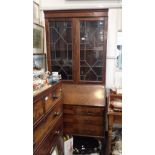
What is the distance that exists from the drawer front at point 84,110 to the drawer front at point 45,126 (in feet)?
1.21

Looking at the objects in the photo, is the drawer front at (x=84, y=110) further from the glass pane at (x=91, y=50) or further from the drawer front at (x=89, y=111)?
the glass pane at (x=91, y=50)

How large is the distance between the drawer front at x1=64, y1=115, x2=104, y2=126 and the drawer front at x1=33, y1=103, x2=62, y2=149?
395 mm

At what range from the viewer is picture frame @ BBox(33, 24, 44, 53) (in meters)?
2.51

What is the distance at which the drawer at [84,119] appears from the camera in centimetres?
224

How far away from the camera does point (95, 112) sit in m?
2.24

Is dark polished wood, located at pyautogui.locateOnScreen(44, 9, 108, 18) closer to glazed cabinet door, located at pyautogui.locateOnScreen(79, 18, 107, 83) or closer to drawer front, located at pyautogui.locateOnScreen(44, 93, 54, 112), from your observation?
glazed cabinet door, located at pyautogui.locateOnScreen(79, 18, 107, 83)

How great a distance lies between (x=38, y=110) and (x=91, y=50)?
5.36 ft

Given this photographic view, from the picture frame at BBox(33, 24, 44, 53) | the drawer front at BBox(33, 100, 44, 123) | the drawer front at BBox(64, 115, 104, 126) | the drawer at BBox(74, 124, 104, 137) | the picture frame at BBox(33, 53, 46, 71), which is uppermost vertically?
the picture frame at BBox(33, 24, 44, 53)

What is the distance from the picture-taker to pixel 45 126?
1528mm

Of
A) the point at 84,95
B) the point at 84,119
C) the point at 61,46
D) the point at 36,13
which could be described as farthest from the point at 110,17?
the point at 84,119

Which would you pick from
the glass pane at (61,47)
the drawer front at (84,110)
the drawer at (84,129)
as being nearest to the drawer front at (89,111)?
the drawer front at (84,110)

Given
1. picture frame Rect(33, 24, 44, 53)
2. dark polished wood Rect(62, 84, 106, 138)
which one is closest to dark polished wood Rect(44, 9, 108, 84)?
picture frame Rect(33, 24, 44, 53)
